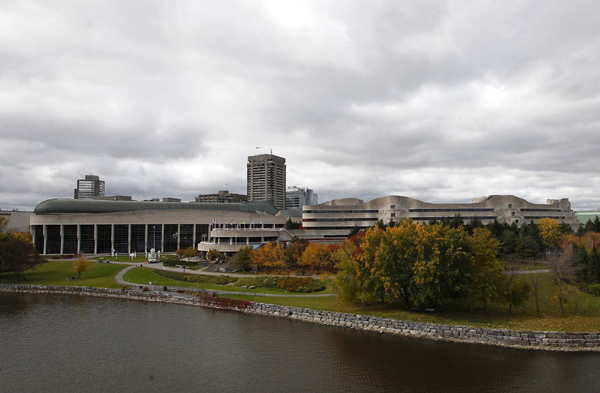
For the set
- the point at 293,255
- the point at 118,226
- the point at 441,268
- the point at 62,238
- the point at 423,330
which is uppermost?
the point at 118,226

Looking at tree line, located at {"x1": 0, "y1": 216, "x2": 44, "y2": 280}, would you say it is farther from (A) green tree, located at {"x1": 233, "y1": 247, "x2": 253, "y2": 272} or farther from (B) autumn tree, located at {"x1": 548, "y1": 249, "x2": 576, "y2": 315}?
(B) autumn tree, located at {"x1": 548, "y1": 249, "x2": 576, "y2": 315}

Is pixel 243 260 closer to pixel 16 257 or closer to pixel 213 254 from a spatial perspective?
pixel 213 254

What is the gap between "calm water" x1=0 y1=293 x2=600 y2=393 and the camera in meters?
28.5

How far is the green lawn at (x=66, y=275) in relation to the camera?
239ft

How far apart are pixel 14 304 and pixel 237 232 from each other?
46.2 meters

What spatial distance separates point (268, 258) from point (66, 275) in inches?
1720

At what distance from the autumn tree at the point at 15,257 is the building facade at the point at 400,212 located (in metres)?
75.0

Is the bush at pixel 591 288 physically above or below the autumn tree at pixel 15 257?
below

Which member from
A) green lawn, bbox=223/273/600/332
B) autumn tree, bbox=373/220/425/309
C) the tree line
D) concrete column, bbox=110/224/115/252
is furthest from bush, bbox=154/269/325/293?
concrete column, bbox=110/224/115/252

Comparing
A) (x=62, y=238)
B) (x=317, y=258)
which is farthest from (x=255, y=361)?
(x=62, y=238)

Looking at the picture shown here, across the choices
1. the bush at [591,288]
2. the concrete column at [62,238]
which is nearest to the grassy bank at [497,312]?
the bush at [591,288]

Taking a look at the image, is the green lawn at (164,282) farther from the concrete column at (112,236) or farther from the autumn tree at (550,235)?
the autumn tree at (550,235)

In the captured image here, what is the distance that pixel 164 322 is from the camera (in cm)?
4578

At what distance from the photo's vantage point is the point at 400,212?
126m
